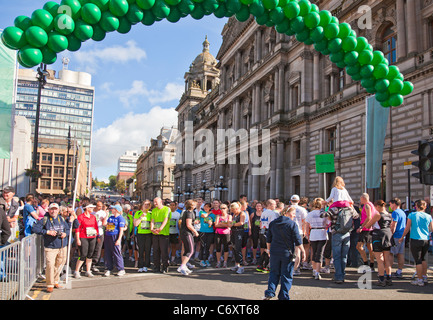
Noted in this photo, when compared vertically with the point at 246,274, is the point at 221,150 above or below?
above

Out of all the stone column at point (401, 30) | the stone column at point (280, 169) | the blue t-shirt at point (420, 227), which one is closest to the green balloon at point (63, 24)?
the blue t-shirt at point (420, 227)

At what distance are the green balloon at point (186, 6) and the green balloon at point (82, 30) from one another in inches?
82.2

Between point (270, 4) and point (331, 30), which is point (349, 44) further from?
point (270, 4)

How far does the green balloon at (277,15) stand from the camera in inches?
359

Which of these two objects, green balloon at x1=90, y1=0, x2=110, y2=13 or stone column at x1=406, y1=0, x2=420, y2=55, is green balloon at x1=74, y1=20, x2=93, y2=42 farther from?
stone column at x1=406, y1=0, x2=420, y2=55

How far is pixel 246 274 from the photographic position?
1071 cm

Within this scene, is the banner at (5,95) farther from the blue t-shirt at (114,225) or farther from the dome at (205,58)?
the dome at (205,58)

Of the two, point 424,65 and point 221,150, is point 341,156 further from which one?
point 221,150

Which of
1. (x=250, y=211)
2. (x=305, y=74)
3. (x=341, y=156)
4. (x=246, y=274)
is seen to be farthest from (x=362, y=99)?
(x=246, y=274)

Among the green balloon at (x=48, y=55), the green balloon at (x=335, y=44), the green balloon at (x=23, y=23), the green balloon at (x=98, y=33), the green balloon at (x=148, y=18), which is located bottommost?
the green balloon at (x=48, y=55)

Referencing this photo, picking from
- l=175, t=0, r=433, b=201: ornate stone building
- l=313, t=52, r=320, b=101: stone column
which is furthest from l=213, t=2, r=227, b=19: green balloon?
l=313, t=52, r=320, b=101: stone column

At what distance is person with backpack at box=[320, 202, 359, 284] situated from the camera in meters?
9.22

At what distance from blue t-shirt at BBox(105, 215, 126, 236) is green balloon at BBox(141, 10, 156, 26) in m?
5.28

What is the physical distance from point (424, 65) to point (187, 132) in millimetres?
52172
